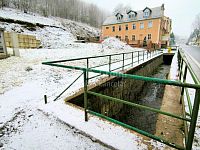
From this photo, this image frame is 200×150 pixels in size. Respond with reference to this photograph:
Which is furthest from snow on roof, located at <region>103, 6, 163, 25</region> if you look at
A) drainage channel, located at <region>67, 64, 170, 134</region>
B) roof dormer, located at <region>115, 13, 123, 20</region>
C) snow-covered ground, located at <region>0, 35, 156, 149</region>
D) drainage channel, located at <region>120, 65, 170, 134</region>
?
snow-covered ground, located at <region>0, 35, 156, 149</region>

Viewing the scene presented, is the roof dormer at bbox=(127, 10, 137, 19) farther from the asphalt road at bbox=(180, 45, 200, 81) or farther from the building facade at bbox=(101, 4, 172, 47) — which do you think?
the asphalt road at bbox=(180, 45, 200, 81)

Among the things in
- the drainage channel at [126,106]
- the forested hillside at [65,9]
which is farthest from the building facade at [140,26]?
the forested hillside at [65,9]

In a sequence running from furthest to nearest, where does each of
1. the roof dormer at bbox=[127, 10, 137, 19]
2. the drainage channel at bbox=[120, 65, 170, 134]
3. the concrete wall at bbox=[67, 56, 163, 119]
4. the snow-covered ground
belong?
the roof dormer at bbox=[127, 10, 137, 19]
the drainage channel at bbox=[120, 65, 170, 134]
the concrete wall at bbox=[67, 56, 163, 119]
the snow-covered ground

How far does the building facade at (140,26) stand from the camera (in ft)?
88.6

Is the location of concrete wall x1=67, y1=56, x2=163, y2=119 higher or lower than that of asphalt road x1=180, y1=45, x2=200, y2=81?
lower

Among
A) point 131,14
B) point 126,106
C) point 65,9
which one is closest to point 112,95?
point 126,106

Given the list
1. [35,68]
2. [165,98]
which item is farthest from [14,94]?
[165,98]

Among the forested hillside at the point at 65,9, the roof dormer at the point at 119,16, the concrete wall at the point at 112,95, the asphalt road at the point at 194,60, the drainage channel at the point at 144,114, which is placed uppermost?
the forested hillside at the point at 65,9

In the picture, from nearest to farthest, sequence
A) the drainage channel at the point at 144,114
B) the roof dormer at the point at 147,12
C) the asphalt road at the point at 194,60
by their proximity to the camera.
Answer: the drainage channel at the point at 144,114 < the asphalt road at the point at 194,60 < the roof dormer at the point at 147,12

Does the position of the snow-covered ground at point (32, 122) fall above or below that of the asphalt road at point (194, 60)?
below

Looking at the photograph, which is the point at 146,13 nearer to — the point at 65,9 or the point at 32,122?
the point at 32,122

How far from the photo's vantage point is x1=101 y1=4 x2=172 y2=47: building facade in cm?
2700

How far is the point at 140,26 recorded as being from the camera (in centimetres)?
2933

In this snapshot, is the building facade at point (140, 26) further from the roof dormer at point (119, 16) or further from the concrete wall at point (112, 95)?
the concrete wall at point (112, 95)
